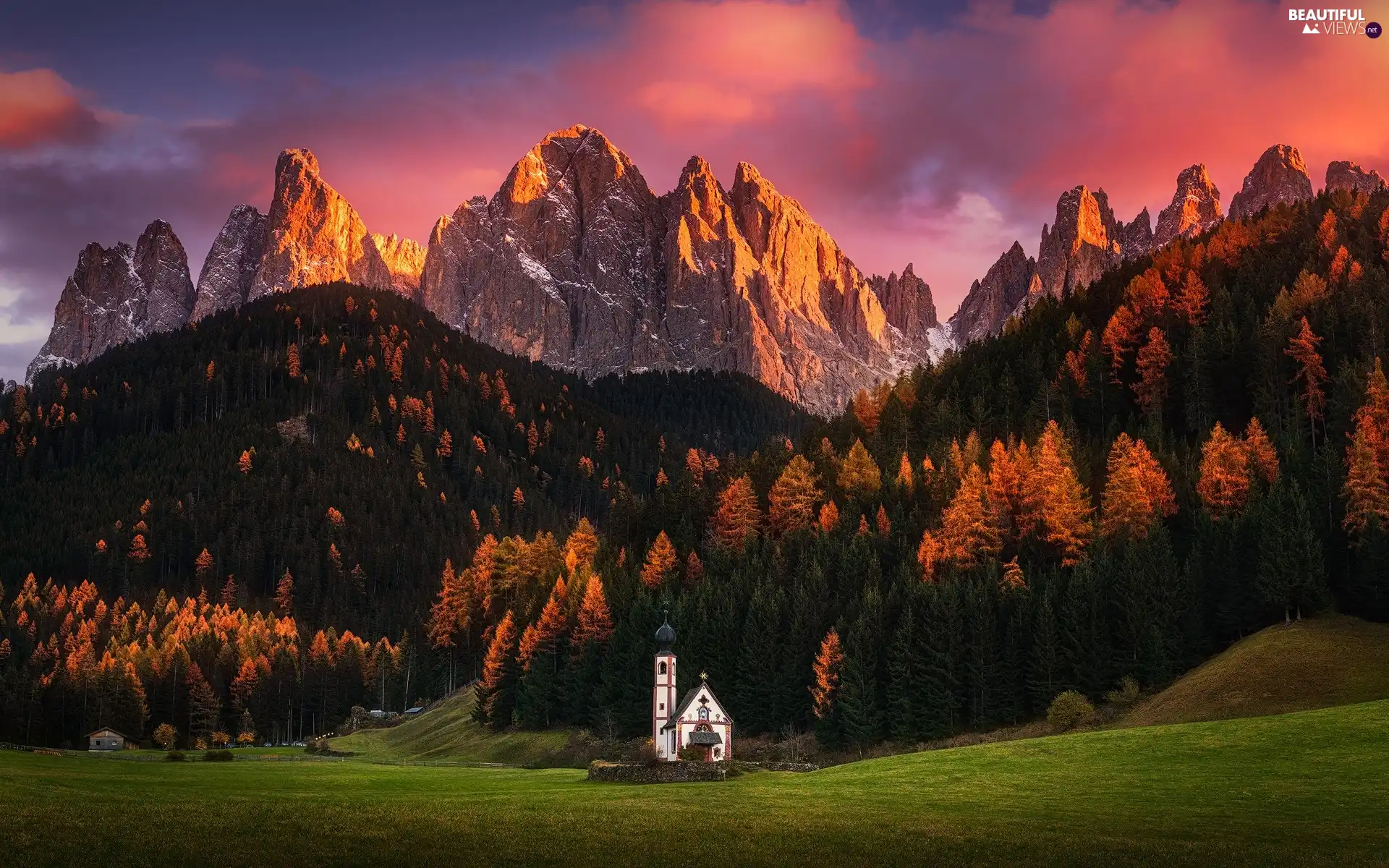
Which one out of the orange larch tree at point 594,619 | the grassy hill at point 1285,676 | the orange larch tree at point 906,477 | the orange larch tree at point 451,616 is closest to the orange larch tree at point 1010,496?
the orange larch tree at point 906,477

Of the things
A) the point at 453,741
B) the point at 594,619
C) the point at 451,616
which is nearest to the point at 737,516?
the point at 594,619

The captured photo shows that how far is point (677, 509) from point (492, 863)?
363 feet

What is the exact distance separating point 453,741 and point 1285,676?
276ft

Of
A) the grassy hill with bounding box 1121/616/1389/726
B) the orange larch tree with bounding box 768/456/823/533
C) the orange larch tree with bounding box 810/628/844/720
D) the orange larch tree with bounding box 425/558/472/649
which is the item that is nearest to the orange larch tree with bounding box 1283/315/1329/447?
the grassy hill with bounding box 1121/616/1389/726

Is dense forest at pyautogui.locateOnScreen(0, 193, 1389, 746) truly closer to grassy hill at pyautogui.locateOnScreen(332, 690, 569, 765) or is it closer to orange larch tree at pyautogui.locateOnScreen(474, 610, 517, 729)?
orange larch tree at pyautogui.locateOnScreen(474, 610, 517, 729)

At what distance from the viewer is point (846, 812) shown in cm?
4556

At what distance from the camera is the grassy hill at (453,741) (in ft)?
365

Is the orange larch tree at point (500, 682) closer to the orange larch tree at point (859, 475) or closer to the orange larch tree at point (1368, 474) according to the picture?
the orange larch tree at point (859, 475)

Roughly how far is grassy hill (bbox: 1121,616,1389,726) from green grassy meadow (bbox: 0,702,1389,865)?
10.2 m

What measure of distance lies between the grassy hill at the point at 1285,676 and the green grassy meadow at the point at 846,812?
10.2m

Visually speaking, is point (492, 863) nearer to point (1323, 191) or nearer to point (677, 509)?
point (677, 509)

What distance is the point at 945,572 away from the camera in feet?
343

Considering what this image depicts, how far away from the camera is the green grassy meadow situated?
3444 cm

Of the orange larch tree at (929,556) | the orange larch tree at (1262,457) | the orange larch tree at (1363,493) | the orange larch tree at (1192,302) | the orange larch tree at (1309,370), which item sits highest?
the orange larch tree at (1192,302)
